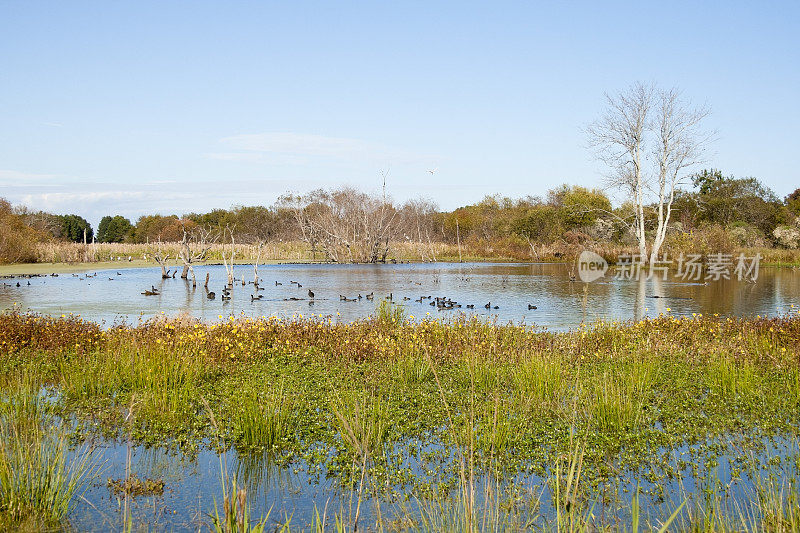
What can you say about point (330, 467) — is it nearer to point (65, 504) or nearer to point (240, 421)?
point (240, 421)

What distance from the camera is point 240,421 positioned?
289 inches

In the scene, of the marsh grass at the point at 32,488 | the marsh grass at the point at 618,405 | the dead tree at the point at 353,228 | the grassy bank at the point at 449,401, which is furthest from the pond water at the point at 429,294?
the dead tree at the point at 353,228

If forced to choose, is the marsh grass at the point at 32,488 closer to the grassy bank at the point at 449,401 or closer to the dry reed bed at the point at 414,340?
the grassy bank at the point at 449,401

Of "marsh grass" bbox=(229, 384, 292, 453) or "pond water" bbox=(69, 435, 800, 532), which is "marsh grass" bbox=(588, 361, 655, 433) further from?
"marsh grass" bbox=(229, 384, 292, 453)

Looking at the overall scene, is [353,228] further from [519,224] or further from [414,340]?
[414,340]

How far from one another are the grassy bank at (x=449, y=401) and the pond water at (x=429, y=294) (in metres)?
3.81

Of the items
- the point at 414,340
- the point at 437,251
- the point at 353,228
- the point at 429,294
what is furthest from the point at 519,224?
the point at 414,340

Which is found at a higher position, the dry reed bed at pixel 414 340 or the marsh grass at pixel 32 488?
the dry reed bed at pixel 414 340

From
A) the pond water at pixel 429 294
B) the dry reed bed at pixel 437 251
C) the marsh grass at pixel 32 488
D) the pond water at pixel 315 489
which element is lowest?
the pond water at pixel 315 489

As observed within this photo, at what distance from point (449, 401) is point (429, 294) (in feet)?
57.4

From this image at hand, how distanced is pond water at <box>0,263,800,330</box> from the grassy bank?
3809 mm

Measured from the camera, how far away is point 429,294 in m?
26.1

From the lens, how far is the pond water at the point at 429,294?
1941 centimetres

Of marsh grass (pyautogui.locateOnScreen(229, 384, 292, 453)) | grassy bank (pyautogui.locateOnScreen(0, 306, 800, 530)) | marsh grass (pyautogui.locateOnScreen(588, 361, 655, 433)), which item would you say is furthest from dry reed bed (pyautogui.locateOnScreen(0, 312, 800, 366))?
marsh grass (pyautogui.locateOnScreen(229, 384, 292, 453))
